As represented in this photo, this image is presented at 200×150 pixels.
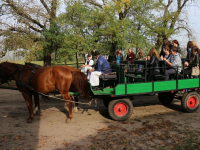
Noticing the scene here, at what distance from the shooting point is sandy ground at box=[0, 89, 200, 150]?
4.75 m

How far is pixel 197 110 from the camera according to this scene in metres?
7.75

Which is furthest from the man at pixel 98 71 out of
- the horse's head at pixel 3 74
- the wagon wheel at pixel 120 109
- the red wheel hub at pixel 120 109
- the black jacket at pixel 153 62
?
the horse's head at pixel 3 74

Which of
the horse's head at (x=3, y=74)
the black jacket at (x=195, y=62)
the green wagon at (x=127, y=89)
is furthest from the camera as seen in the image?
the black jacket at (x=195, y=62)

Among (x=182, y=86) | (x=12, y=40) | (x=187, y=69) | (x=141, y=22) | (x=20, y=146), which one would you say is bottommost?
(x=20, y=146)

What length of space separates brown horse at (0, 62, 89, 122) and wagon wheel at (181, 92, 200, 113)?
10.9ft

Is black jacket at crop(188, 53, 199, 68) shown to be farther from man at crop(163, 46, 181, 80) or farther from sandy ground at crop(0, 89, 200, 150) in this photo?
sandy ground at crop(0, 89, 200, 150)

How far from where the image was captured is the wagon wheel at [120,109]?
20.7 ft

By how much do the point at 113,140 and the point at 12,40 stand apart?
39.4ft

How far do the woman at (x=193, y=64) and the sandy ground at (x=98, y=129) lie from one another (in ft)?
4.59

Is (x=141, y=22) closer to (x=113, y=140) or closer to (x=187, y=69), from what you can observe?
(x=187, y=69)

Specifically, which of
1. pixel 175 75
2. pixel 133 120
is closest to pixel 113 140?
pixel 133 120

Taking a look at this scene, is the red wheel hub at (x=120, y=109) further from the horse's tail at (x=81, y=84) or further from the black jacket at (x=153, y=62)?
the black jacket at (x=153, y=62)

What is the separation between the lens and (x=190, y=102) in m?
7.42

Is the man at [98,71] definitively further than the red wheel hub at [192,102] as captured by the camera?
No
